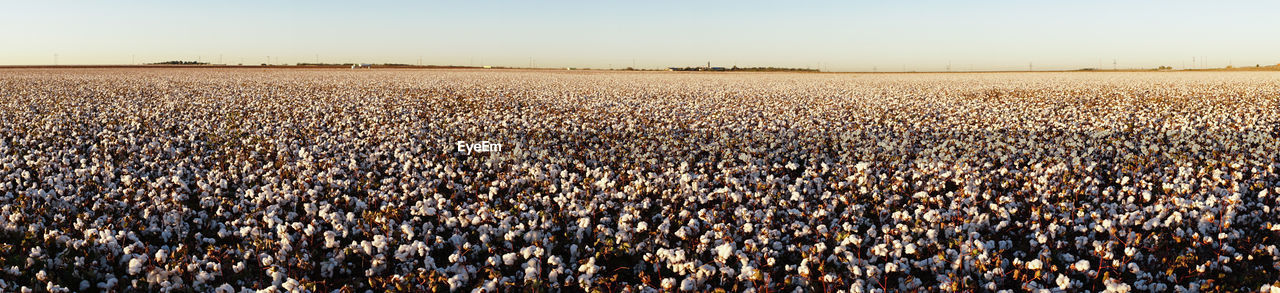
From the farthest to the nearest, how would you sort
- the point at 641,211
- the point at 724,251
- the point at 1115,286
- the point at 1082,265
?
the point at 641,211 < the point at 724,251 < the point at 1082,265 < the point at 1115,286

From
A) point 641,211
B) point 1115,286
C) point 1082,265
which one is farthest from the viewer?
point 641,211

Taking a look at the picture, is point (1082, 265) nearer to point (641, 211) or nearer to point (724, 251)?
point (724, 251)

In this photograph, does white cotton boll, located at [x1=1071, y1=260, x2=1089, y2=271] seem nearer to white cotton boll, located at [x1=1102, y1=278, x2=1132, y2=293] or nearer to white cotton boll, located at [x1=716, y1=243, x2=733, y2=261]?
white cotton boll, located at [x1=1102, y1=278, x2=1132, y2=293]

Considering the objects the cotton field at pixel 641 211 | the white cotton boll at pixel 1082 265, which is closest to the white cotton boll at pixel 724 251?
the cotton field at pixel 641 211

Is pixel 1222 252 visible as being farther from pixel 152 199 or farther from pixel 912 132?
pixel 152 199

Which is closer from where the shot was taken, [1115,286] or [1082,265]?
[1115,286]

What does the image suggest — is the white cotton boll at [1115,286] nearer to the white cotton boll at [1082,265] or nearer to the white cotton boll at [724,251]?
the white cotton boll at [1082,265]

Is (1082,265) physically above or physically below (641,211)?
below

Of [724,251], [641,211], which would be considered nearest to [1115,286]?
[724,251]

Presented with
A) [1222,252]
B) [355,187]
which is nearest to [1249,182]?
[1222,252]
